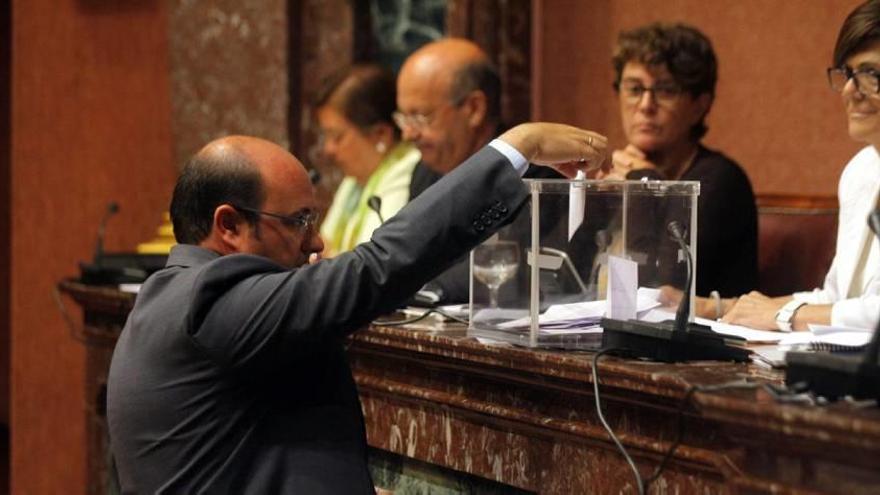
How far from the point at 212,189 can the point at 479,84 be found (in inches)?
76.7

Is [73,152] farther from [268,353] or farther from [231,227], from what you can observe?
[268,353]

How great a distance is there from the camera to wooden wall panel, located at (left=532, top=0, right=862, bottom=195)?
4.40 metres

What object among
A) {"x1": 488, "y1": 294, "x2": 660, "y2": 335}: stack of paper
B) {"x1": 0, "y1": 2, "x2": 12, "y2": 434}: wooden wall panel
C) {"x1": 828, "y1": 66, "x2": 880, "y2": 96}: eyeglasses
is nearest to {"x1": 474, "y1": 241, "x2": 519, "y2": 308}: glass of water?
{"x1": 488, "y1": 294, "x2": 660, "y2": 335}: stack of paper

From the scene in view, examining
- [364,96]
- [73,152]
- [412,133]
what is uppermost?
[364,96]

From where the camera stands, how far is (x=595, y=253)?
8.90 feet

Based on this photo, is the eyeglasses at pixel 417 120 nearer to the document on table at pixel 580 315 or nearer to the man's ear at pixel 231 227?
the document on table at pixel 580 315

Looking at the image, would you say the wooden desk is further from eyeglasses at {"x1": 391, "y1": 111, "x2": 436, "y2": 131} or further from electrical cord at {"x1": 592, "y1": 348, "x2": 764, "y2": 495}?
eyeglasses at {"x1": 391, "y1": 111, "x2": 436, "y2": 131}

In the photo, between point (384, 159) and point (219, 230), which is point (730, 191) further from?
point (219, 230)

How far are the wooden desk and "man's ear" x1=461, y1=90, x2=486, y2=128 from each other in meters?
1.18

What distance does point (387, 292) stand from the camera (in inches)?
86.5

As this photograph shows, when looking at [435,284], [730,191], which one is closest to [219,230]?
[435,284]

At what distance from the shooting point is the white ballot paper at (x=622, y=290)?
2.61 meters

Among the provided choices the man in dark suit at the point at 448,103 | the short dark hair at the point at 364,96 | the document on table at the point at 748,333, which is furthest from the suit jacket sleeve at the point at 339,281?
the short dark hair at the point at 364,96

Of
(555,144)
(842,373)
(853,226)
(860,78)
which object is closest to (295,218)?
(555,144)
